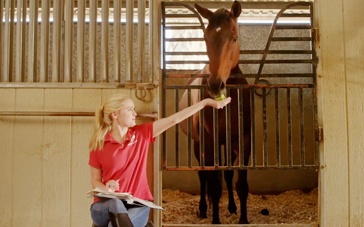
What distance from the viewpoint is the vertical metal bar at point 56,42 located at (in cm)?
243

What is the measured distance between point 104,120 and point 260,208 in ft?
7.55

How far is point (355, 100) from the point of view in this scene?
244cm

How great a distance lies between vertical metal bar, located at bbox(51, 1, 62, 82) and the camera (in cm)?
243

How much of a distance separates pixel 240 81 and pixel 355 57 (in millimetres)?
1059

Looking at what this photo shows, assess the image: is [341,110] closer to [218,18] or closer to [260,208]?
[218,18]

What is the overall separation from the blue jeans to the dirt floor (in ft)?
5.11

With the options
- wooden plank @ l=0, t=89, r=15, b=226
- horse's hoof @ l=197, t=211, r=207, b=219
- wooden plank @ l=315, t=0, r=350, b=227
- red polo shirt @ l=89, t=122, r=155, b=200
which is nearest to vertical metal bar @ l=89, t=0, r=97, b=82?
wooden plank @ l=0, t=89, r=15, b=226

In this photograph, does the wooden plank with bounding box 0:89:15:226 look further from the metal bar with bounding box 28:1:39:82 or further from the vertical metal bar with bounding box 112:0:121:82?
the vertical metal bar with bounding box 112:0:121:82

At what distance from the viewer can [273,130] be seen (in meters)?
4.61

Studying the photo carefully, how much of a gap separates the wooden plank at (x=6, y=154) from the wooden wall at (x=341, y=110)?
1.66 meters

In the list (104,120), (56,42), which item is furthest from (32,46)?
(104,120)

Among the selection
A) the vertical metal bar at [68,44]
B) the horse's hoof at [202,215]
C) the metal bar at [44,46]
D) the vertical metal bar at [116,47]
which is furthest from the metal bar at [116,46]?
the horse's hoof at [202,215]

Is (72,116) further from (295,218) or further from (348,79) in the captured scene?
(295,218)

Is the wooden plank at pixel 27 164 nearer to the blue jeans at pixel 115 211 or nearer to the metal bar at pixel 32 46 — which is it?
the metal bar at pixel 32 46
